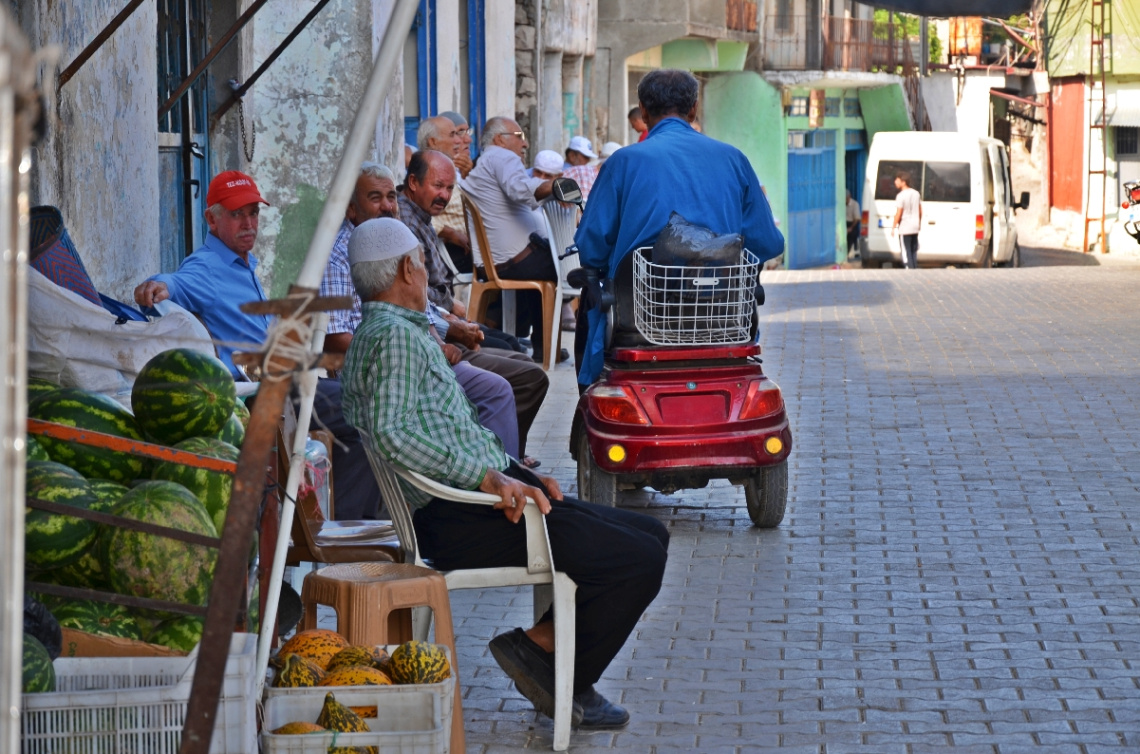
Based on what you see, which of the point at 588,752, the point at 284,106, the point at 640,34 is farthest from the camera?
the point at 640,34

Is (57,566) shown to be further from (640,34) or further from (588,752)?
(640,34)

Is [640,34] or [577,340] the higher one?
[640,34]

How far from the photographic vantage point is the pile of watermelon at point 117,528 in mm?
3248

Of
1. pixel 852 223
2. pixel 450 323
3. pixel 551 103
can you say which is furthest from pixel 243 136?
pixel 852 223

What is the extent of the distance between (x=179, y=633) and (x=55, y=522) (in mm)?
348

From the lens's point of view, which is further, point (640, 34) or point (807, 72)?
point (807, 72)

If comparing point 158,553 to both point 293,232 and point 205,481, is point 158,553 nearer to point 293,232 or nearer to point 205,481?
point 205,481

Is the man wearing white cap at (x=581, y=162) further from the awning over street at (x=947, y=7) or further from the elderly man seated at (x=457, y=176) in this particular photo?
the awning over street at (x=947, y=7)

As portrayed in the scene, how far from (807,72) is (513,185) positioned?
23950 millimetres

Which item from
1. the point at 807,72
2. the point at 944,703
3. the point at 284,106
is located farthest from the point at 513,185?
the point at 807,72

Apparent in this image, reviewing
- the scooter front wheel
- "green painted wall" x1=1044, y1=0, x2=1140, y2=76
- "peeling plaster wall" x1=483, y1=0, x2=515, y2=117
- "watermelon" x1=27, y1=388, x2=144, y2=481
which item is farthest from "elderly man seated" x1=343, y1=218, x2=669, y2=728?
"green painted wall" x1=1044, y1=0, x2=1140, y2=76

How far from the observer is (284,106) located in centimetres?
1073

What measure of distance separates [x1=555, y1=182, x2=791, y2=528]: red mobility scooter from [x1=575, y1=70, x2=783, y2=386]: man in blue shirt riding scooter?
0.13 metres

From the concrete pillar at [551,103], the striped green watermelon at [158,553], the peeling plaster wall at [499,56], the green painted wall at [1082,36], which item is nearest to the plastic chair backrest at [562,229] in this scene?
the peeling plaster wall at [499,56]
